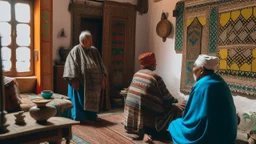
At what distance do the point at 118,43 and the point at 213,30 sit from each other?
2132 millimetres

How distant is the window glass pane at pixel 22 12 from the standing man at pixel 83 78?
122cm

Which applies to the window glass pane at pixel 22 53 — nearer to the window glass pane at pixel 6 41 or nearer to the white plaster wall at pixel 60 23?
the window glass pane at pixel 6 41

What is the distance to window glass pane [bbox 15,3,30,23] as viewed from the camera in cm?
422

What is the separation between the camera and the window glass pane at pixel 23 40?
4.30 m

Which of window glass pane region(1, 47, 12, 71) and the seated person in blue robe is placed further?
window glass pane region(1, 47, 12, 71)

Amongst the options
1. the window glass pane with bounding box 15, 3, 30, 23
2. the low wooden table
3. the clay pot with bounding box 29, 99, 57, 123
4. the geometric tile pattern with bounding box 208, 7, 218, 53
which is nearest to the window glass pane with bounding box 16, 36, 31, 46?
the window glass pane with bounding box 15, 3, 30, 23

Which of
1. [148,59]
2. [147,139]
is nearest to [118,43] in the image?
[148,59]

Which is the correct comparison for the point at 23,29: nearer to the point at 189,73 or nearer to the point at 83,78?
the point at 83,78

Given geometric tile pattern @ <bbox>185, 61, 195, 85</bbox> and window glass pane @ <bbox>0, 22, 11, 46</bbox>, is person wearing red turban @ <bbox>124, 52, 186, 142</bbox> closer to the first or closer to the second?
geometric tile pattern @ <bbox>185, 61, 195, 85</bbox>

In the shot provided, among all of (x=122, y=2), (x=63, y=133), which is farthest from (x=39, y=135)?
(x=122, y=2)

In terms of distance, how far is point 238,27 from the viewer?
3.65 m

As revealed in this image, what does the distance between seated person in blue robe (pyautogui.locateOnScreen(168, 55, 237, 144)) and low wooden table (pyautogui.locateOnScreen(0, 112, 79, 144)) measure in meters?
1.22

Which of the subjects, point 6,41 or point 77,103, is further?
point 6,41

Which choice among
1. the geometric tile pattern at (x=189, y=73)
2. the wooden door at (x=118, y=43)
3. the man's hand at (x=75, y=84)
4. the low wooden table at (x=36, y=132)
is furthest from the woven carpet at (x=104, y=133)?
the geometric tile pattern at (x=189, y=73)
